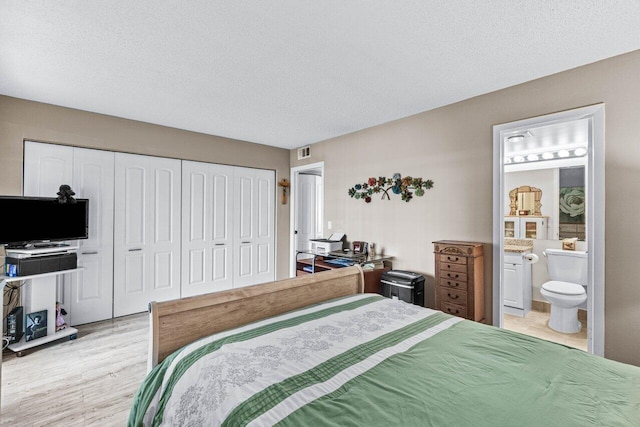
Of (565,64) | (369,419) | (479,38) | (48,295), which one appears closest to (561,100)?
(565,64)

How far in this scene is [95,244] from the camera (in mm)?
3568

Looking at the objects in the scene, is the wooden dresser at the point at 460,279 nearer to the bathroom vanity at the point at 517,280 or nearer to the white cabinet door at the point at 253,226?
the bathroom vanity at the point at 517,280

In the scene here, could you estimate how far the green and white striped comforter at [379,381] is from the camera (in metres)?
1.00

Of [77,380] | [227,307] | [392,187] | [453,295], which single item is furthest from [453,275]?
[77,380]

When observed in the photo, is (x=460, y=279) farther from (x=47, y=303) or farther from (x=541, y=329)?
(x=47, y=303)

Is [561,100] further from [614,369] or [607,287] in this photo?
[614,369]

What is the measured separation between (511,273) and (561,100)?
221 cm

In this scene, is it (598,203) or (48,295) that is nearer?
(598,203)

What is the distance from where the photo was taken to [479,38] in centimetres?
204

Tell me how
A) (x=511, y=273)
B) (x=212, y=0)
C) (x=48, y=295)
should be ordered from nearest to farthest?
(x=212, y=0), (x=48, y=295), (x=511, y=273)

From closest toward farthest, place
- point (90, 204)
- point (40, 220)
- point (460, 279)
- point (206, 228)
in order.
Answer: point (460, 279) → point (40, 220) → point (90, 204) → point (206, 228)

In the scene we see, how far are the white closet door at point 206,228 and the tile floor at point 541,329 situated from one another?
3.90 metres

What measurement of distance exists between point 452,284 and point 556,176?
8.21 feet

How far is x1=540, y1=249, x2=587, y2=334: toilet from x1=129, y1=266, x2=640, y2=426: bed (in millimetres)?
2273
